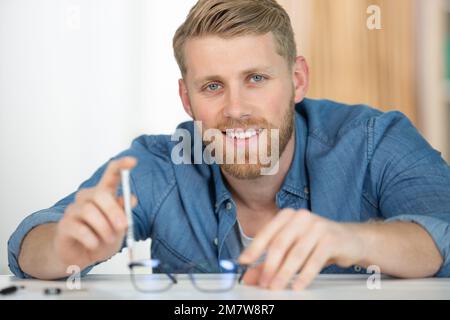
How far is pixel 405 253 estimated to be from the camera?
0.94 meters

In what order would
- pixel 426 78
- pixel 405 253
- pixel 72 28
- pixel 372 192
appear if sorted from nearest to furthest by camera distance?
pixel 405 253 < pixel 372 192 < pixel 426 78 < pixel 72 28

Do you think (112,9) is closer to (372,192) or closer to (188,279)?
(372,192)

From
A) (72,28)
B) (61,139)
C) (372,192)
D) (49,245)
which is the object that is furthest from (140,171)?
(72,28)

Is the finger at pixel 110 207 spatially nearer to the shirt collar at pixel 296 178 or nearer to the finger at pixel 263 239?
the finger at pixel 263 239

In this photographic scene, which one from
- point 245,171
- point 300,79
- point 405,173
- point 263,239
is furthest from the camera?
point 300,79

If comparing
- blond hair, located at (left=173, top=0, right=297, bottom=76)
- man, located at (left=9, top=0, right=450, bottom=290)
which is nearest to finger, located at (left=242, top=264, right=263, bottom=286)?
man, located at (left=9, top=0, right=450, bottom=290)

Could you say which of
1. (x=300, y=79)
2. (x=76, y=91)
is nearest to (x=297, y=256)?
(x=300, y=79)

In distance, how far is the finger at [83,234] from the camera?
878 millimetres

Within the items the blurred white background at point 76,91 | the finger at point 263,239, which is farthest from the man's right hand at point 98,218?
the blurred white background at point 76,91

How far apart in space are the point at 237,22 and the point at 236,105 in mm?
176

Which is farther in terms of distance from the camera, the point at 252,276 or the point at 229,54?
the point at 229,54

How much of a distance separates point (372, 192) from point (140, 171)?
1.64ft

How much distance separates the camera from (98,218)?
85 cm

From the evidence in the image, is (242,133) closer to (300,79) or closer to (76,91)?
(300,79)
